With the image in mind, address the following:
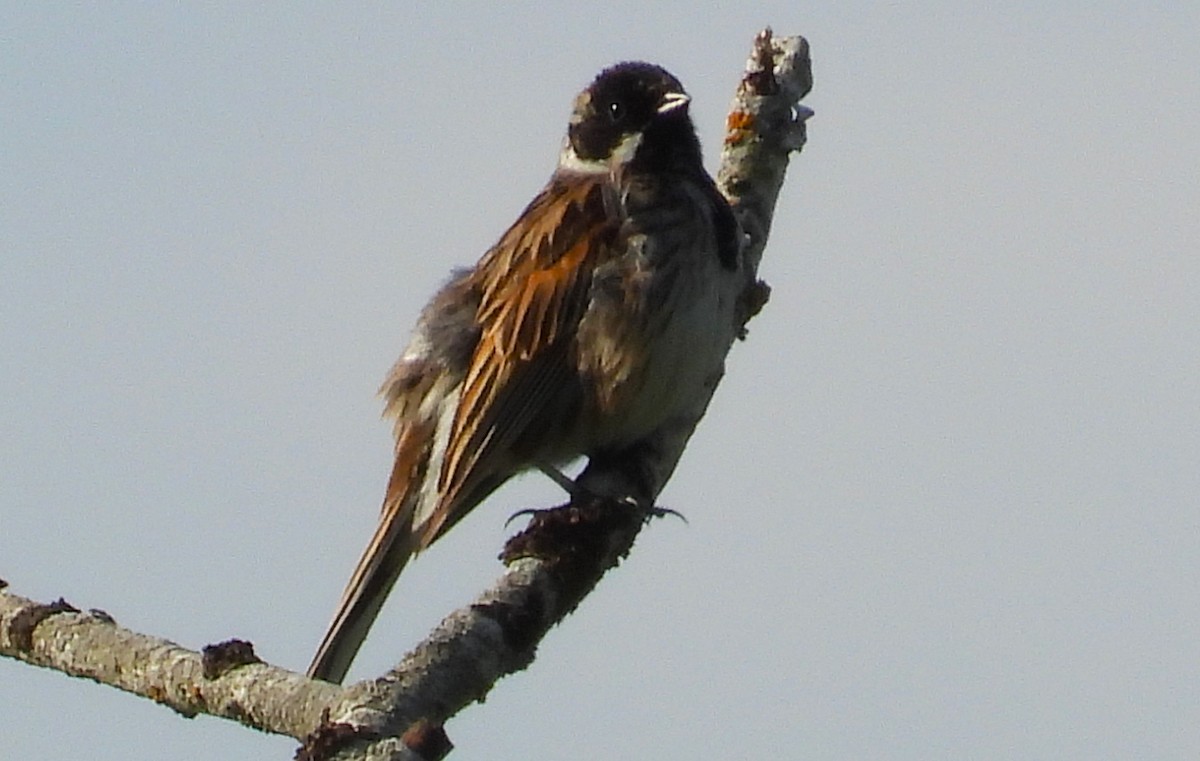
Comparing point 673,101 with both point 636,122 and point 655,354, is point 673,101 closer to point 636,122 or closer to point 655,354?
point 636,122

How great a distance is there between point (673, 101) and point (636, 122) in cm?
17

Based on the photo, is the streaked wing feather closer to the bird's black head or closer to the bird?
the bird

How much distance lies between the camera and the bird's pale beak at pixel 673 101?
829cm

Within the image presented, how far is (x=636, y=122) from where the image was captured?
840 centimetres

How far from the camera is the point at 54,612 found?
224 inches

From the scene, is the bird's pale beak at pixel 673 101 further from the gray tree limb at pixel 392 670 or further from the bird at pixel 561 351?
the gray tree limb at pixel 392 670

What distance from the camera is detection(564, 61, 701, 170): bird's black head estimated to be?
27.3 ft

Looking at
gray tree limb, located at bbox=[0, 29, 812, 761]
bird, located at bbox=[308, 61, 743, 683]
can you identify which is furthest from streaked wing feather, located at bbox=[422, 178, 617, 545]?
gray tree limb, located at bbox=[0, 29, 812, 761]

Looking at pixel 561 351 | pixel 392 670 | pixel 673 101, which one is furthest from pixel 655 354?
pixel 392 670

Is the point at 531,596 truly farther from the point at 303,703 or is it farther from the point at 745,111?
the point at 745,111

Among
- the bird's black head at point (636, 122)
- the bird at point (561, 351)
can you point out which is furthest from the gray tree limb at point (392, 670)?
the bird's black head at point (636, 122)

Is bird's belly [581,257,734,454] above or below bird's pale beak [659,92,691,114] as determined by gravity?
below

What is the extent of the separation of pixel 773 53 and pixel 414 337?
1572mm

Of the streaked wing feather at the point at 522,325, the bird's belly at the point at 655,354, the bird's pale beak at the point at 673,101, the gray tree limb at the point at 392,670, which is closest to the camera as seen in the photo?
the gray tree limb at the point at 392,670
